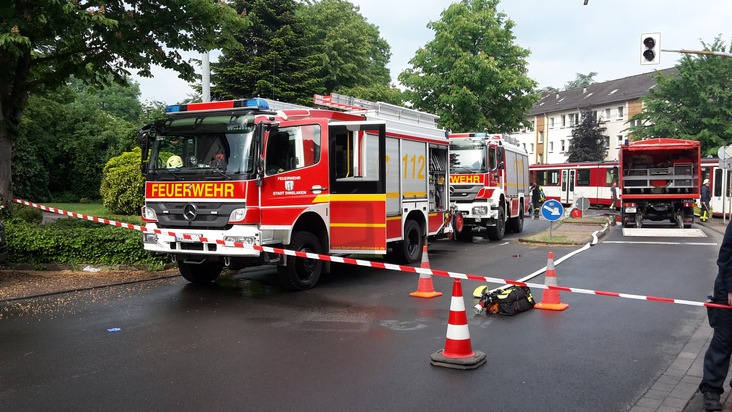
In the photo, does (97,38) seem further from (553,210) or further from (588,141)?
(588,141)

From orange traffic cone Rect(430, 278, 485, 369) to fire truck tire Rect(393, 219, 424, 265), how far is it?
670cm

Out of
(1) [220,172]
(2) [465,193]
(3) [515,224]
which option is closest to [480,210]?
(2) [465,193]

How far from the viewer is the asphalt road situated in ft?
16.5

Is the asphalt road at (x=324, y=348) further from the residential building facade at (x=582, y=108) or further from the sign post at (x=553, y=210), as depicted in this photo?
the residential building facade at (x=582, y=108)

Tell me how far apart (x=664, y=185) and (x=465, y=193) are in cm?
937

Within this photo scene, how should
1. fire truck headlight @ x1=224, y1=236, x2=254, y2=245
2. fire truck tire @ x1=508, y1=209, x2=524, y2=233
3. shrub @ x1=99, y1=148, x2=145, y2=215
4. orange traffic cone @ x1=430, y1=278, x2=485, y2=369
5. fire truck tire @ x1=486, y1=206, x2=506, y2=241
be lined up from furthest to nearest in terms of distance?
fire truck tire @ x1=508, y1=209, x2=524, y2=233, shrub @ x1=99, y1=148, x2=145, y2=215, fire truck tire @ x1=486, y1=206, x2=506, y2=241, fire truck headlight @ x1=224, y1=236, x2=254, y2=245, orange traffic cone @ x1=430, y1=278, x2=485, y2=369

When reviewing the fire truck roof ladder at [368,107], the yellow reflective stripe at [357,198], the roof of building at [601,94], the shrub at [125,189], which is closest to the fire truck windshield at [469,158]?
the fire truck roof ladder at [368,107]

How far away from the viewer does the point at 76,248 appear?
37.5 feet

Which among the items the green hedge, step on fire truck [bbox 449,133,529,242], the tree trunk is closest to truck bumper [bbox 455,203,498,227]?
step on fire truck [bbox 449,133,529,242]

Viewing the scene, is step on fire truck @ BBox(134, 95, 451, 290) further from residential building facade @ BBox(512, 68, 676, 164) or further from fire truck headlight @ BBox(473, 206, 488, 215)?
residential building facade @ BBox(512, 68, 676, 164)

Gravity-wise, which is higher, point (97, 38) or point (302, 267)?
point (97, 38)

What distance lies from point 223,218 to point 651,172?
18955 mm

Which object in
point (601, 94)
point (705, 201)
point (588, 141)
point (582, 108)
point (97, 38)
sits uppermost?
point (601, 94)

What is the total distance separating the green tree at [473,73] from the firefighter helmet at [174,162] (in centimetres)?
2405
